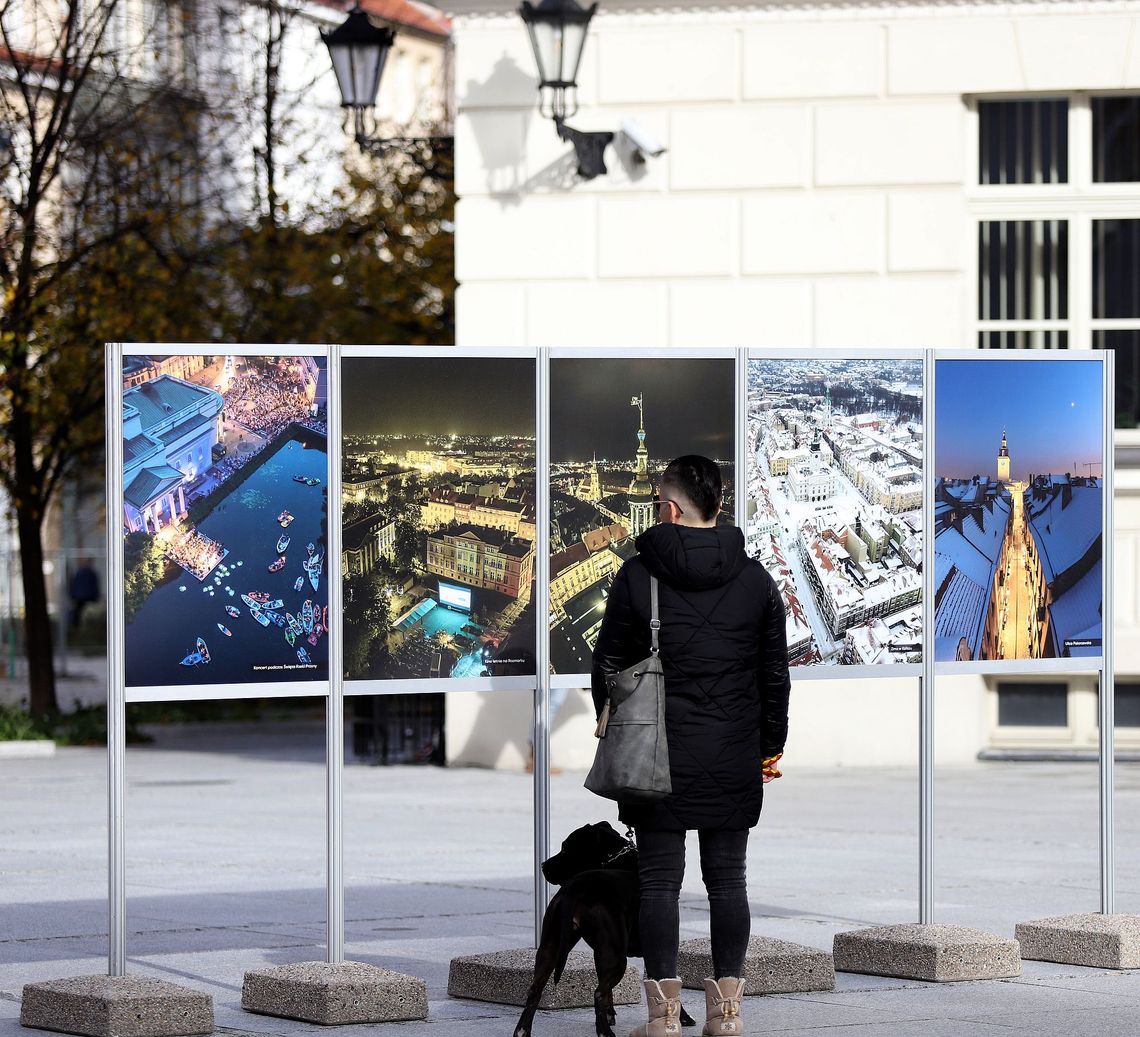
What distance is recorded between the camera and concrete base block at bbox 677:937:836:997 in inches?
319

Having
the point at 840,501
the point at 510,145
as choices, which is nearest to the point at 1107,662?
the point at 840,501

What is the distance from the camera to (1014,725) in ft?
55.2

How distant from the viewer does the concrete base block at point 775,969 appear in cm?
810

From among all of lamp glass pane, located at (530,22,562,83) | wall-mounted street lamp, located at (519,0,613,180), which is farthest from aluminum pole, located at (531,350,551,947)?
lamp glass pane, located at (530,22,562,83)

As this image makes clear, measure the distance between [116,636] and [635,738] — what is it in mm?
1751

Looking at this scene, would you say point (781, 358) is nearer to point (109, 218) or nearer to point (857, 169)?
point (857, 169)

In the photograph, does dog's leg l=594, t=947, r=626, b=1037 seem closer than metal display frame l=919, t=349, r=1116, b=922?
Yes

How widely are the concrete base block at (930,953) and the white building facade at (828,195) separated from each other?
25.6 feet

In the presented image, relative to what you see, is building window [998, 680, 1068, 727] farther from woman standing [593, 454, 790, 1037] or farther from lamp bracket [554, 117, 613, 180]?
woman standing [593, 454, 790, 1037]

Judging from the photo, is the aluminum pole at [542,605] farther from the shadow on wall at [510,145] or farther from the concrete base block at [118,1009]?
the shadow on wall at [510,145]

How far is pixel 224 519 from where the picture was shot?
25.0 ft

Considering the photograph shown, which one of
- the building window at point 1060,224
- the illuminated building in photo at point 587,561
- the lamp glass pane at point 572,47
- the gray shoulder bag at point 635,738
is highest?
the lamp glass pane at point 572,47

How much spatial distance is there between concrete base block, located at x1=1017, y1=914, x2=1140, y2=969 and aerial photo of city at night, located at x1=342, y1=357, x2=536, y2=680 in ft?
7.72

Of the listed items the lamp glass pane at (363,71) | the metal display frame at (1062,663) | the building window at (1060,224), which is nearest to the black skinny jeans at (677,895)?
the metal display frame at (1062,663)
